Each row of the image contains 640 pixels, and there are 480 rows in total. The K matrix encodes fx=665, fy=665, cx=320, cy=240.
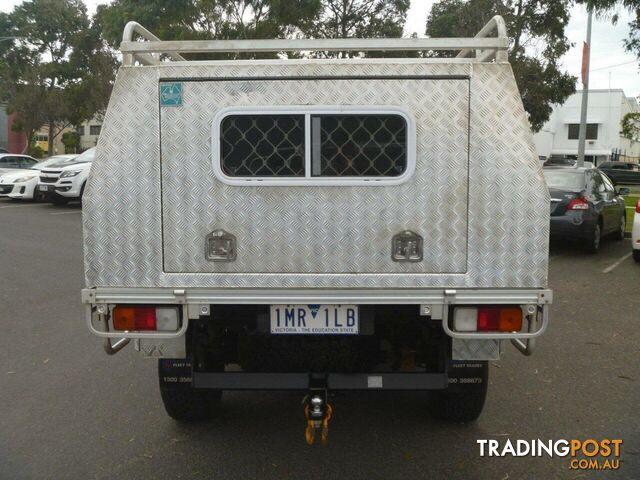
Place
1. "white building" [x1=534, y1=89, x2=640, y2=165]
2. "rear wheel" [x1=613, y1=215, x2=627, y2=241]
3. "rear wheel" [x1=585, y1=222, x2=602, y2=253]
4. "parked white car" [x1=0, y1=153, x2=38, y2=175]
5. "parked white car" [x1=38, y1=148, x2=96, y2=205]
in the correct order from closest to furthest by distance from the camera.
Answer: "rear wheel" [x1=585, y1=222, x2=602, y2=253] < "rear wheel" [x1=613, y1=215, x2=627, y2=241] < "parked white car" [x1=38, y1=148, x2=96, y2=205] < "parked white car" [x1=0, y1=153, x2=38, y2=175] < "white building" [x1=534, y1=89, x2=640, y2=165]

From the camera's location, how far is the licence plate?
3439mm

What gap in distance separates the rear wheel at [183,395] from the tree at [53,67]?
32537 millimetres

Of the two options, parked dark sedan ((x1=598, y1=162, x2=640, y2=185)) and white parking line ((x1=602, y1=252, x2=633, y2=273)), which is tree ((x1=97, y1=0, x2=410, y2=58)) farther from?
parked dark sedan ((x1=598, y1=162, x2=640, y2=185))

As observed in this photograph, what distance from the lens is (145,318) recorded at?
3410mm

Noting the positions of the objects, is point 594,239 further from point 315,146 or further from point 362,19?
point 362,19

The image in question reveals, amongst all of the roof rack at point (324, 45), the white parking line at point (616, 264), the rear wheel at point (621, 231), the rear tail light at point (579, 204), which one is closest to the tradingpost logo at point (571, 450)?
the roof rack at point (324, 45)

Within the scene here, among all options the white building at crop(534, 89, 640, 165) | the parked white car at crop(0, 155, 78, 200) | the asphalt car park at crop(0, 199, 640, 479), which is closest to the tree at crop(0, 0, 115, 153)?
the parked white car at crop(0, 155, 78, 200)

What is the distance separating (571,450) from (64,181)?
16.5 m

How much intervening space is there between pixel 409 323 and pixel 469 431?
0.98 metres

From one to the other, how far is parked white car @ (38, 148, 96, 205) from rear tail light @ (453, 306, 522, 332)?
1586cm

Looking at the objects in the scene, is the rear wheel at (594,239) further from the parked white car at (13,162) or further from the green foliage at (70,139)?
the green foliage at (70,139)

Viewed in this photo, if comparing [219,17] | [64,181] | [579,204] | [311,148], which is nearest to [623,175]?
[219,17]

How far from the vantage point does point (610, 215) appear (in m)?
12.4

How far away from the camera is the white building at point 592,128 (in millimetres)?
61375
